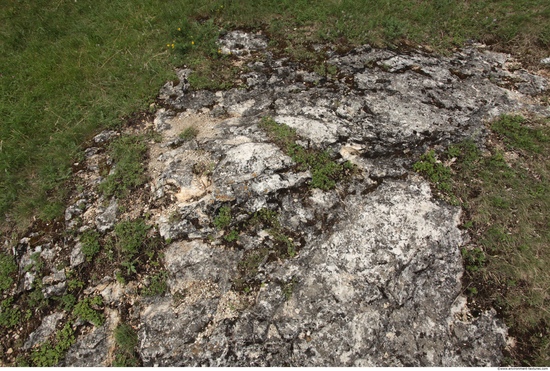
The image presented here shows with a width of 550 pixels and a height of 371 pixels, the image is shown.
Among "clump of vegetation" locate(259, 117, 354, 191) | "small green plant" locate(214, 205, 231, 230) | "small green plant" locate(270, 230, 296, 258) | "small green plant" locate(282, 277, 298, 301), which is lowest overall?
"small green plant" locate(282, 277, 298, 301)

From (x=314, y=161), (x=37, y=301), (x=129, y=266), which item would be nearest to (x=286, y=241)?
(x=314, y=161)

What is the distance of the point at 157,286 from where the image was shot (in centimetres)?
545

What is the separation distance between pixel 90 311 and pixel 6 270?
2.04 metres

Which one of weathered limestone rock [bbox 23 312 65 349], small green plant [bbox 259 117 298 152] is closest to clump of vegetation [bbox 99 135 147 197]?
weathered limestone rock [bbox 23 312 65 349]

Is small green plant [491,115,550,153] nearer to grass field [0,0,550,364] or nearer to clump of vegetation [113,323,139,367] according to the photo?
grass field [0,0,550,364]

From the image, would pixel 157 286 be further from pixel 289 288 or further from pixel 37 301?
pixel 289 288

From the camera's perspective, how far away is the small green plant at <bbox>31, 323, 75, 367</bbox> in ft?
16.6

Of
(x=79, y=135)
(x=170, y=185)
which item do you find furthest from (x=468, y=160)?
(x=79, y=135)

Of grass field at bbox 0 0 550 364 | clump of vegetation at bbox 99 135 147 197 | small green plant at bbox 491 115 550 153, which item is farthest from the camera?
grass field at bbox 0 0 550 364

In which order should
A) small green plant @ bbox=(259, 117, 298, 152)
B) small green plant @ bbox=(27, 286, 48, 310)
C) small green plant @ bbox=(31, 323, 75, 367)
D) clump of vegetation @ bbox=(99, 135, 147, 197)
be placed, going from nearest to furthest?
small green plant @ bbox=(31, 323, 75, 367), small green plant @ bbox=(27, 286, 48, 310), clump of vegetation @ bbox=(99, 135, 147, 197), small green plant @ bbox=(259, 117, 298, 152)

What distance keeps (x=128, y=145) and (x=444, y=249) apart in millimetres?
6953

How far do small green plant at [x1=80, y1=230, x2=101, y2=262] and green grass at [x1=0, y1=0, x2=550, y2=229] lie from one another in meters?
2.03

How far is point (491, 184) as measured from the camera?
6.38 m

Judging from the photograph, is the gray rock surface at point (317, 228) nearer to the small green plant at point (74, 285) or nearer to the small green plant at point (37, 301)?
the small green plant at point (74, 285)
